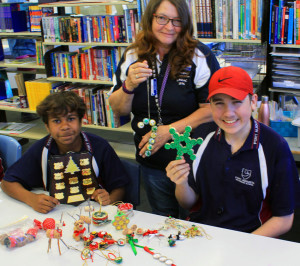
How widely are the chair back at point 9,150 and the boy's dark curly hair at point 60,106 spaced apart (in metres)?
0.40

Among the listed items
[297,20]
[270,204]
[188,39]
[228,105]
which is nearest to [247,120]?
[228,105]

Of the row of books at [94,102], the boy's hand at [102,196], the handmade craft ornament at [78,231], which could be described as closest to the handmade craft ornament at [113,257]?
the handmade craft ornament at [78,231]

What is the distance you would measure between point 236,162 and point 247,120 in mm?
176

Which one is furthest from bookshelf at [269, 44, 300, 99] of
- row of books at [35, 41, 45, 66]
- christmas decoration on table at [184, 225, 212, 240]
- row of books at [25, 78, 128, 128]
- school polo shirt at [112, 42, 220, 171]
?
row of books at [35, 41, 45, 66]

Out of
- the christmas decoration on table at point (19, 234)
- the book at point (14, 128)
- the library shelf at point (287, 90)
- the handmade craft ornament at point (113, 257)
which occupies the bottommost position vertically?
the book at point (14, 128)

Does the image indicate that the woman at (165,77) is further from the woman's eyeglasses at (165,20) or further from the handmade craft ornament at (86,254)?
the handmade craft ornament at (86,254)

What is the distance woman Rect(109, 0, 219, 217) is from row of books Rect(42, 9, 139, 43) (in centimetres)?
140

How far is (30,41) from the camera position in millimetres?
4781

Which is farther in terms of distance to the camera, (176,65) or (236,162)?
(176,65)

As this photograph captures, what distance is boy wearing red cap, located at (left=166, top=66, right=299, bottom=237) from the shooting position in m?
1.52

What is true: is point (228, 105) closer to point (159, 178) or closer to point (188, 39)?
point (188, 39)

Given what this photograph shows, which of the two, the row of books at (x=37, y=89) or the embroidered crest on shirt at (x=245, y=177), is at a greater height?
the row of books at (x=37, y=89)

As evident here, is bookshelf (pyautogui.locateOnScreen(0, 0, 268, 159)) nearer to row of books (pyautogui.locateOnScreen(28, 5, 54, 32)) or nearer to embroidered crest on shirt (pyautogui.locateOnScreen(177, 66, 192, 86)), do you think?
row of books (pyautogui.locateOnScreen(28, 5, 54, 32))

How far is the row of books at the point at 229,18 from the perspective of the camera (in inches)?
108
